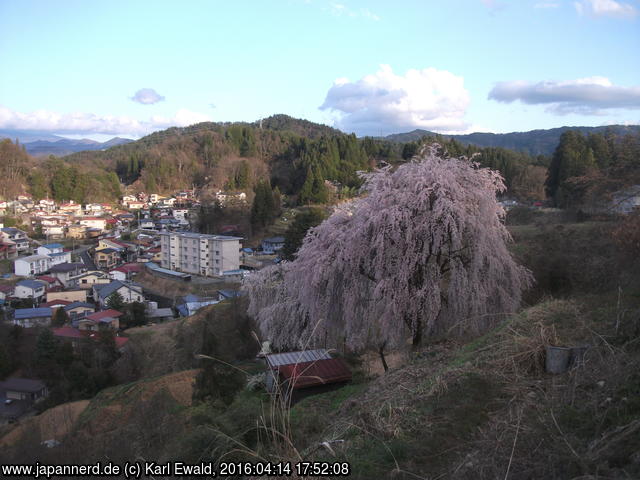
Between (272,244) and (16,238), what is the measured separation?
25.4 meters

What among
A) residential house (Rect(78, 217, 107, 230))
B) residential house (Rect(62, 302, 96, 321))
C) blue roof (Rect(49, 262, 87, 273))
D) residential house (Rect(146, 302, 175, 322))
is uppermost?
residential house (Rect(78, 217, 107, 230))

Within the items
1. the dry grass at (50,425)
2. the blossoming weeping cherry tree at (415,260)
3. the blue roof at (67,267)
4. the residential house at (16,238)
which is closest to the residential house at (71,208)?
the residential house at (16,238)

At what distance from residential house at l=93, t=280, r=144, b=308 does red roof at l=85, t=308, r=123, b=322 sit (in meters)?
3.60

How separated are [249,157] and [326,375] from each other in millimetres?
63678

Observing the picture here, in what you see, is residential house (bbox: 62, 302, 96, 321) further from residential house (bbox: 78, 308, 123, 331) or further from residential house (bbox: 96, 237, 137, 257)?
residential house (bbox: 96, 237, 137, 257)

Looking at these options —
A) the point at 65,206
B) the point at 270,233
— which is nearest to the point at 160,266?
the point at 270,233

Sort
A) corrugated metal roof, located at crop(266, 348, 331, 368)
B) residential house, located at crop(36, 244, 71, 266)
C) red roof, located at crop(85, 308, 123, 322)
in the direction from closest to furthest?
1. corrugated metal roof, located at crop(266, 348, 331, 368)
2. red roof, located at crop(85, 308, 123, 322)
3. residential house, located at crop(36, 244, 71, 266)

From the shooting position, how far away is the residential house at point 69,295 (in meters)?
29.7

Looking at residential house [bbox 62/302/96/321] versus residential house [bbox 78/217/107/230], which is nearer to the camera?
residential house [bbox 62/302/96/321]

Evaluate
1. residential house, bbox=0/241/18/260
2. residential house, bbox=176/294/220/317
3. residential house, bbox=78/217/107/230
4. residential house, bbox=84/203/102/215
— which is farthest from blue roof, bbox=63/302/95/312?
residential house, bbox=84/203/102/215

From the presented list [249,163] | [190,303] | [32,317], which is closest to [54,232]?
[32,317]

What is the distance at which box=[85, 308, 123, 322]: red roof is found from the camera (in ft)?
77.1

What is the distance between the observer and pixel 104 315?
24.1 m

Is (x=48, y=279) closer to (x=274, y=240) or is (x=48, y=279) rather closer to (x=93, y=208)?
(x=274, y=240)
